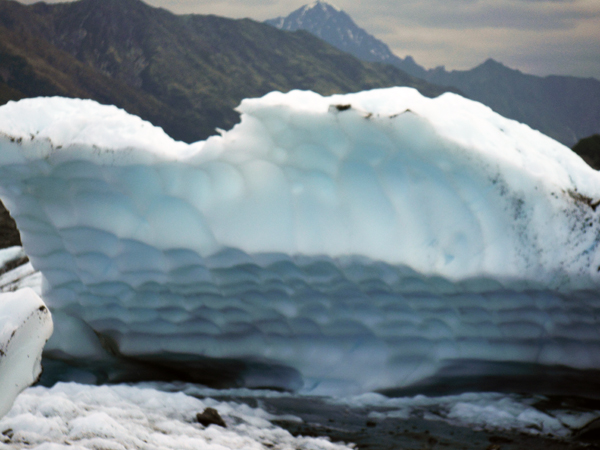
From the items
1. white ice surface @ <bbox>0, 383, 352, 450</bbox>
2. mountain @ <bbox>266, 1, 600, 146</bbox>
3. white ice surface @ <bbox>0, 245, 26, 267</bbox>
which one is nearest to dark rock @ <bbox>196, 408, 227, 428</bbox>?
white ice surface @ <bbox>0, 383, 352, 450</bbox>

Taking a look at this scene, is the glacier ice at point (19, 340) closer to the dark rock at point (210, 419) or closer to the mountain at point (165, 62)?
the dark rock at point (210, 419)

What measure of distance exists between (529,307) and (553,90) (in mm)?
187992

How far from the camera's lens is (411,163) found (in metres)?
2.90

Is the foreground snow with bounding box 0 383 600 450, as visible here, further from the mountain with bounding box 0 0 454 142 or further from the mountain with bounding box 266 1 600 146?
the mountain with bounding box 266 1 600 146

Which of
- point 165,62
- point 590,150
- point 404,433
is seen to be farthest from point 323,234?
point 165,62

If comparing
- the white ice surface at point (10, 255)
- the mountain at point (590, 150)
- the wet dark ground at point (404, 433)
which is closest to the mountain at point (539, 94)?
the mountain at point (590, 150)

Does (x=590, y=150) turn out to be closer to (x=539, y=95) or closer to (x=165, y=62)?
(x=165, y=62)

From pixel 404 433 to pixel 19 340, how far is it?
2.05m

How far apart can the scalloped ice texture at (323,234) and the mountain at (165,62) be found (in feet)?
204

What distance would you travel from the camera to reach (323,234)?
299cm

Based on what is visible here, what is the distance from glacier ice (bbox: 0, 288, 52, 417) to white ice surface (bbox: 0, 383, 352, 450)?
0.54 meters

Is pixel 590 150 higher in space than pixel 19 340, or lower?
higher

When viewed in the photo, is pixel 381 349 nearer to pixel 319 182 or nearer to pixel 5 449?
pixel 319 182

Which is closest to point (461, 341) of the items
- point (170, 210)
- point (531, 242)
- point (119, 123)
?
point (531, 242)
